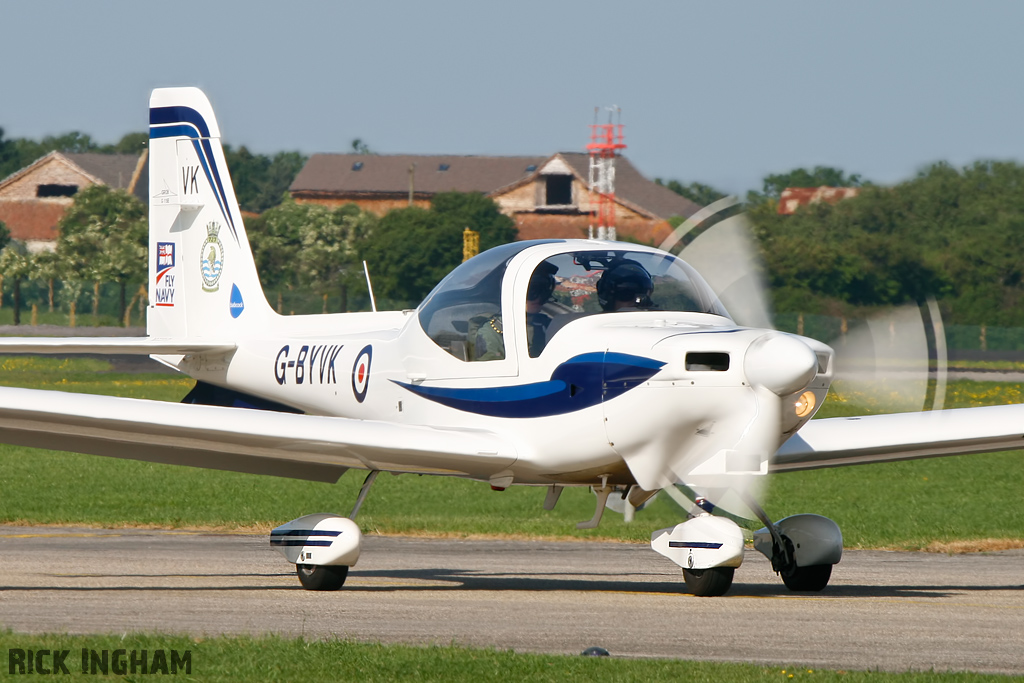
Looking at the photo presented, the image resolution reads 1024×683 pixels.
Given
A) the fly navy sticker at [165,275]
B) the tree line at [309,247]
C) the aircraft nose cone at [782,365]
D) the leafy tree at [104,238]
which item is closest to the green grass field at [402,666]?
the aircraft nose cone at [782,365]

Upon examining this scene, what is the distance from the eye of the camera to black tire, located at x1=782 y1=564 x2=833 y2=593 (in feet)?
33.5

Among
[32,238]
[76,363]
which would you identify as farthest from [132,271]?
[32,238]

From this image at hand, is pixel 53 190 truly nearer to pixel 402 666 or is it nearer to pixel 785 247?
pixel 785 247

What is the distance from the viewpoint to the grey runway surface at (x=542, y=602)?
7637 millimetres

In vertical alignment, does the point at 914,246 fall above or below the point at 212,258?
above

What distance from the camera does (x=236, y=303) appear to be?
13891mm

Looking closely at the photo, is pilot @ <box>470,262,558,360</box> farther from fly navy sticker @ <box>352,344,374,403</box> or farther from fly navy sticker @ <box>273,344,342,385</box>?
fly navy sticker @ <box>273,344,342,385</box>

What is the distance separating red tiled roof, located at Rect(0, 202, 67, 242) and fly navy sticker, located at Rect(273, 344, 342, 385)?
255 feet

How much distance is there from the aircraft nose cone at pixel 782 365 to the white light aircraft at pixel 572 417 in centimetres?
1

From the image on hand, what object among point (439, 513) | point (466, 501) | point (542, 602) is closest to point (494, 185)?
point (466, 501)

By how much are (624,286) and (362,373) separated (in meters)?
2.79

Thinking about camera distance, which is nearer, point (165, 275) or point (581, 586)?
point (581, 586)

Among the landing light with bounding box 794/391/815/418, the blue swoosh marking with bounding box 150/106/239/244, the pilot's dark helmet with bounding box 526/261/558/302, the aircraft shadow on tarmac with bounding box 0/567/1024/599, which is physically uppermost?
the blue swoosh marking with bounding box 150/106/239/244

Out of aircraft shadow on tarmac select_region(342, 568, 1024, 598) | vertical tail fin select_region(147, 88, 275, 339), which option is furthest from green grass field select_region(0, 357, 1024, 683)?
vertical tail fin select_region(147, 88, 275, 339)
